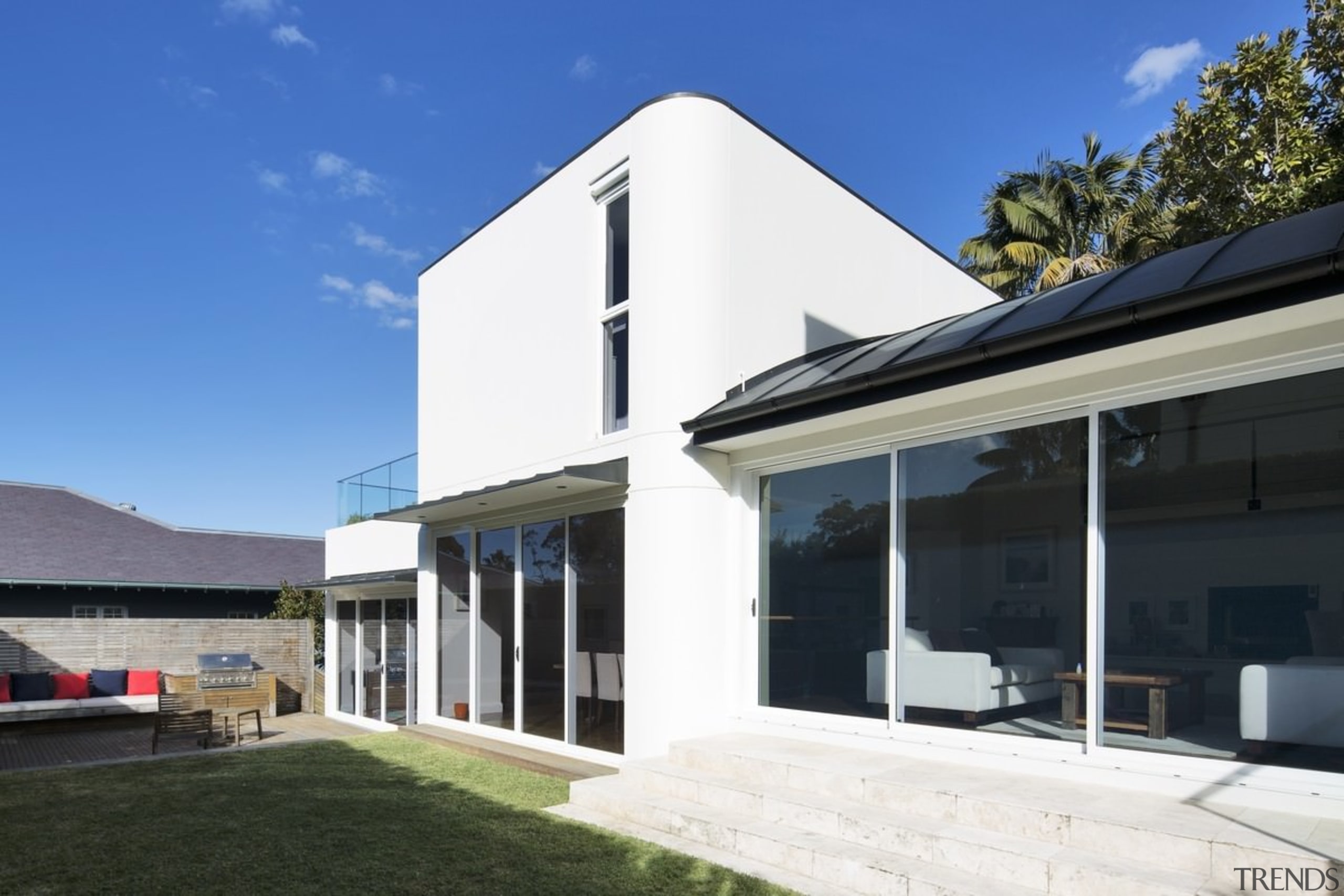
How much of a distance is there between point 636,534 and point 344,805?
12.2ft

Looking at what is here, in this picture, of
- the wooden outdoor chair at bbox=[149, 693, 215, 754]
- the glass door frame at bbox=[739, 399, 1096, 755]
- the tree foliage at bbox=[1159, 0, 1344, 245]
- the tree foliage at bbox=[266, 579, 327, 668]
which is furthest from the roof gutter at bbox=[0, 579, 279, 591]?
the tree foliage at bbox=[1159, 0, 1344, 245]

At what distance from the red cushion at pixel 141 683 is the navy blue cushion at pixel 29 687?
1.39 metres

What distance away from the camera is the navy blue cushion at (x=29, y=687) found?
16547 mm

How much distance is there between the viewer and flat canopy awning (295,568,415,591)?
14117mm

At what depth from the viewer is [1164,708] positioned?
533 centimetres

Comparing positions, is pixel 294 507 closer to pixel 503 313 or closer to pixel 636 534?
pixel 503 313

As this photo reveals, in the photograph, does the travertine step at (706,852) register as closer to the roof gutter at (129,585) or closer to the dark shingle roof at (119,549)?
the roof gutter at (129,585)

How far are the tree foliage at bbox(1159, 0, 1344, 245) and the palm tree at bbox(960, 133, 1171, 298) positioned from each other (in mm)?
5550

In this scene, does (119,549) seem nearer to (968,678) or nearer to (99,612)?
(99,612)

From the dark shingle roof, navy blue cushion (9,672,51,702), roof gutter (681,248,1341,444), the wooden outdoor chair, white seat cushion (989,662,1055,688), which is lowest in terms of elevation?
navy blue cushion (9,672,51,702)

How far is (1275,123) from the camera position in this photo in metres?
12.0

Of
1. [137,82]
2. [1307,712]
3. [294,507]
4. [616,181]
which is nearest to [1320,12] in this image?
[616,181]

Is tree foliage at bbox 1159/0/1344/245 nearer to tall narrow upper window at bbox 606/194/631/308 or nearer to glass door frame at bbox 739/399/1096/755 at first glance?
glass door frame at bbox 739/399/1096/755

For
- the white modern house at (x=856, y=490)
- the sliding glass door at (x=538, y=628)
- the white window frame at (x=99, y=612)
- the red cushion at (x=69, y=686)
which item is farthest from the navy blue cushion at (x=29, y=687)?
the sliding glass door at (x=538, y=628)
